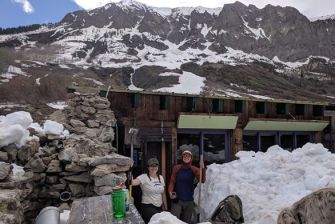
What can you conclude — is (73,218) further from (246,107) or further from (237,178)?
(246,107)

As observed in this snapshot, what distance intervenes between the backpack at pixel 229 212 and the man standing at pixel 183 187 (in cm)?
64

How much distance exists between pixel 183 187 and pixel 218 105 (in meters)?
5.15

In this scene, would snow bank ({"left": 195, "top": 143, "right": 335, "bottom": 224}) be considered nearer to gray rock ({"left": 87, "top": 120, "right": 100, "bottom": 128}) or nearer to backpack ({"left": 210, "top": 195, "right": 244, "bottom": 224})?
backpack ({"left": 210, "top": 195, "right": 244, "bottom": 224})

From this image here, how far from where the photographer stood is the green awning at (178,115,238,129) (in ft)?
40.5

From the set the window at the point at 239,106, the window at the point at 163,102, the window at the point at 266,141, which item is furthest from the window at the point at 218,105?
the window at the point at 266,141

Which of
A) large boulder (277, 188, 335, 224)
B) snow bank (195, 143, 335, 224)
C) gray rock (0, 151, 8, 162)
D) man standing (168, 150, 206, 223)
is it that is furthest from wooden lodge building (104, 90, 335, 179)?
large boulder (277, 188, 335, 224)

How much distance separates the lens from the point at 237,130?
13.4 metres

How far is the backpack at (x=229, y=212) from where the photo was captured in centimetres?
870

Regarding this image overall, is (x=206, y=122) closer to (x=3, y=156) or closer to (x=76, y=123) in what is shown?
(x=76, y=123)

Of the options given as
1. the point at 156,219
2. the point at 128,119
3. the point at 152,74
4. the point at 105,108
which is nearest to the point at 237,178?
the point at 128,119

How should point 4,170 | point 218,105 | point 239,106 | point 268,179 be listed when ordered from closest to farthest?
point 4,170 → point 268,179 → point 218,105 → point 239,106

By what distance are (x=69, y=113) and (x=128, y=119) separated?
6.50 ft

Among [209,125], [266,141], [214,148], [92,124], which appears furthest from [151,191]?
[266,141]

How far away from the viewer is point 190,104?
498 inches
